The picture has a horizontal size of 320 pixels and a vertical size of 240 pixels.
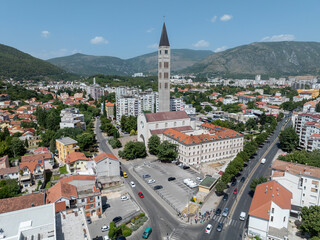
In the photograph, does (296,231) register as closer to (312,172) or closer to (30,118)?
(312,172)

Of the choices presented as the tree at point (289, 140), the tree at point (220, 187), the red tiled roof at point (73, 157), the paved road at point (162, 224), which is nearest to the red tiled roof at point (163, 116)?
the red tiled roof at point (73, 157)

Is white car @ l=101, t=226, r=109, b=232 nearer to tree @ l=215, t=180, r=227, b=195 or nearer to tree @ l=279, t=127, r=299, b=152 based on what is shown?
tree @ l=215, t=180, r=227, b=195

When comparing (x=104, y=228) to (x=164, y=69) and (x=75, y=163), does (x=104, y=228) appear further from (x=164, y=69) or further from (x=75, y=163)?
(x=164, y=69)

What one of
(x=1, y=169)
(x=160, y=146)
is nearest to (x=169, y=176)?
(x=160, y=146)

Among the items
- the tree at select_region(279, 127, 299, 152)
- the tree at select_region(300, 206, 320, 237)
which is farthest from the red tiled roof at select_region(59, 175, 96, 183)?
the tree at select_region(279, 127, 299, 152)

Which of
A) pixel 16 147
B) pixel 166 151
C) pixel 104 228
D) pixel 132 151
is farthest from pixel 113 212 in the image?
pixel 16 147

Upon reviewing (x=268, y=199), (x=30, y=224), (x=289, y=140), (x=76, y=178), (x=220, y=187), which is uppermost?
(x=30, y=224)

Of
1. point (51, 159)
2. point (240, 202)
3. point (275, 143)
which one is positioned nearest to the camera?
point (240, 202)
